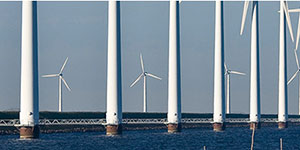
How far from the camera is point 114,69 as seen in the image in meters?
146

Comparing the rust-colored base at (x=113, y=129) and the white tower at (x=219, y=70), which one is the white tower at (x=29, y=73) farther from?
the white tower at (x=219, y=70)

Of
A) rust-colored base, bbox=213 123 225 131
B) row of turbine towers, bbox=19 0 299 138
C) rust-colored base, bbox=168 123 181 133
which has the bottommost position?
rust-colored base, bbox=213 123 225 131

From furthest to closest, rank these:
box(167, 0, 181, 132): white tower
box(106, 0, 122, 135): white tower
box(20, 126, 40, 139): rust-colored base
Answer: box(167, 0, 181, 132): white tower < box(106, 0, 122, 135): white tower < box(20, 126, 40, 139): rust-colored base

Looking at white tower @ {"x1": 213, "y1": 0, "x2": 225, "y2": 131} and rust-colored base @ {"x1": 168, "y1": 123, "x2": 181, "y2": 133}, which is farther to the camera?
white tower @ {"x1": 213, "y1": 0, "x2": 225, "y2": 131}

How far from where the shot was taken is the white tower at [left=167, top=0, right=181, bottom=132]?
16238cm

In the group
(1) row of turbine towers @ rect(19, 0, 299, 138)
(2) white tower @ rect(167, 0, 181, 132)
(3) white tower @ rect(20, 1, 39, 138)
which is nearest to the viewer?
(3) white tower @ rect(20, 1, 39, 138)

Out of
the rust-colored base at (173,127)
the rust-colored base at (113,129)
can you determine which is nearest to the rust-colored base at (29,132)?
the rust-colored base at (113,129)

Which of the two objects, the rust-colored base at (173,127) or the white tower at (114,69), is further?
the rust-colored base at (173,127)

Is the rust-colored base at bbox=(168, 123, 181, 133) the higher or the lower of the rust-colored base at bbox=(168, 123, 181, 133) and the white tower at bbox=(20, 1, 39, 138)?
the lower

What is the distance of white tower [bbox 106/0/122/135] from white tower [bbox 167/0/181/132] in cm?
1568

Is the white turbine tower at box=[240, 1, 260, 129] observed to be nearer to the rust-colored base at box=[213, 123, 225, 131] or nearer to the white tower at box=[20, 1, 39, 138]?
the rust-colored base at box=[213, 123, 225, 131]

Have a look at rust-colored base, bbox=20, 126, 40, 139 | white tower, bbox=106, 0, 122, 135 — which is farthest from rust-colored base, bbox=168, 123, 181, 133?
rust-colored base, bbox=20, 126, 40, 139

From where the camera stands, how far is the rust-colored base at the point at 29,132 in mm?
132000

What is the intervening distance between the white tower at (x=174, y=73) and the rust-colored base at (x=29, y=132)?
1397 inches
